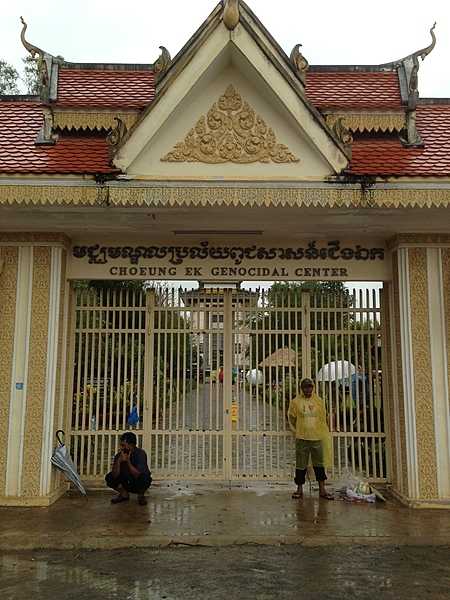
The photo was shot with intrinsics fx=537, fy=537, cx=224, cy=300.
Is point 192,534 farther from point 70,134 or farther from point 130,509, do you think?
point 70,134

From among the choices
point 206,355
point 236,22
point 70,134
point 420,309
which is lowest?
point 206,355

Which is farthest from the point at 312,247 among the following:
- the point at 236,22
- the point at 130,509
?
the point at 130,509

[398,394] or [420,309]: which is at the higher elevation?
[420,309]

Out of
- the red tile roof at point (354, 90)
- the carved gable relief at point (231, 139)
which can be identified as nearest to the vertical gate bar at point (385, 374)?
the carved gable relief at point (231, 139)

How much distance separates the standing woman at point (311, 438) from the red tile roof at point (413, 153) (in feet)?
8.28

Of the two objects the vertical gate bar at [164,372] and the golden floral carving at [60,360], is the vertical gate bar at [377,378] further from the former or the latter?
the golden floral carving at [60,360]

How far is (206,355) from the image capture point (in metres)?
6.72

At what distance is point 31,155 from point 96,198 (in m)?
1.18

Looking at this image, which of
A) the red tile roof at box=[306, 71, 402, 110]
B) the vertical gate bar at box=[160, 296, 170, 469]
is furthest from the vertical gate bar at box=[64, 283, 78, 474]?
the red tile roof at box=[306, 71, 402, 110]

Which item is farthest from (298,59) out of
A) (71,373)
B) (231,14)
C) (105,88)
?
(71,373)

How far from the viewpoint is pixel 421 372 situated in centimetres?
609

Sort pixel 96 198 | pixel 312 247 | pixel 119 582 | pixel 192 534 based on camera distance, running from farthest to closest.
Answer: pixel 312 247, pixel 96 198, pixel 192 534, pixel 119 582

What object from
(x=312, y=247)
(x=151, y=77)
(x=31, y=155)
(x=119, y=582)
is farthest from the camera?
(x=151, y=77)

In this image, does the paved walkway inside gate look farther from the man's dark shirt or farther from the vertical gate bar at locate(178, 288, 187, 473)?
the vertical gate bar at locate(178, 288, 187, 473)
